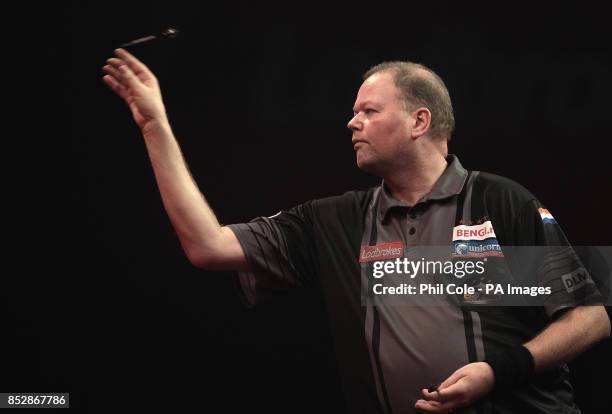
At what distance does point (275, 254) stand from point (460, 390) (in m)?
0.56

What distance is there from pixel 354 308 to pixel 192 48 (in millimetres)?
1122

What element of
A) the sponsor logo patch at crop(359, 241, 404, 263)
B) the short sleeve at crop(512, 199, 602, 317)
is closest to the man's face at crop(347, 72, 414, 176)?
the sponsor logo patch at crop(359, 241, 404, 263)

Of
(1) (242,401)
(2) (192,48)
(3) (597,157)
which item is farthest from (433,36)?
(1) (242,401)

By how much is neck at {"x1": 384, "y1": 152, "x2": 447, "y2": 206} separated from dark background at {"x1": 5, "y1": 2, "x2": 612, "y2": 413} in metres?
0.45

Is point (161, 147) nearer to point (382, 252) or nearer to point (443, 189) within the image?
point (382, 252)

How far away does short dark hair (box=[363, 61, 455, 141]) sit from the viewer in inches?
69.5

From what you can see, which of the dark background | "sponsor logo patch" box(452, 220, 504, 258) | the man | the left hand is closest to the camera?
the left hand

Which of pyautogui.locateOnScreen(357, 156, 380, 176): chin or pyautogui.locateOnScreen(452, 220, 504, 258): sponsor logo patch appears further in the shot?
pyautogui.locateOnScreen(357, 156, 380, 176): chin

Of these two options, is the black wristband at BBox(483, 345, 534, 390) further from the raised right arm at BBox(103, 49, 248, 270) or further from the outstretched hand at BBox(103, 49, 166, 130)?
the outstretched hand at BBox(103, 49, 166, 130)

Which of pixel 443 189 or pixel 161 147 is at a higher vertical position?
pixel 161 147

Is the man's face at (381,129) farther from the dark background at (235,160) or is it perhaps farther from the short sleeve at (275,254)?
the dark background at (235,160)

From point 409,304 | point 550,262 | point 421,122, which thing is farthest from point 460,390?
point 421,122

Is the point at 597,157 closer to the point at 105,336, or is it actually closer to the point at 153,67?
the point at 153,67

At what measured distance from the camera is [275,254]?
5.50 ft
